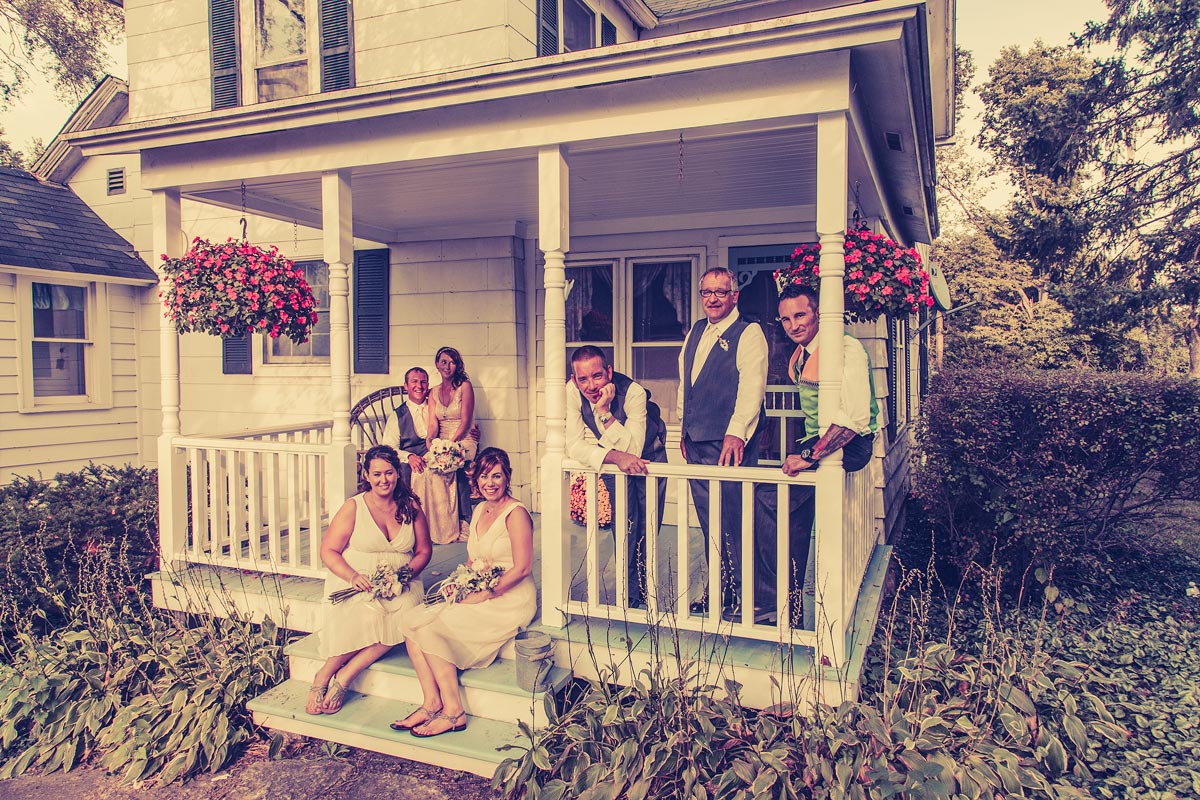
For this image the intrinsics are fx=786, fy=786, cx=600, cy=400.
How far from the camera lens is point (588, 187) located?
17.6ft

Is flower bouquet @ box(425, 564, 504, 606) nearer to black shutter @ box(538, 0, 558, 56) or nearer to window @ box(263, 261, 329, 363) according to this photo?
window @ box(263, 261, 329, 363)

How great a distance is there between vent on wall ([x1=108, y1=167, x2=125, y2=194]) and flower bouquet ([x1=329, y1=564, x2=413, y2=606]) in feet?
27.8

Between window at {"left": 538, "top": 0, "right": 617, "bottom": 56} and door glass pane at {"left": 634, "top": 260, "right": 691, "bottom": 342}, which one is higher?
window at {"left": 538, "top": 0, "right": 617, "bottom": 56}

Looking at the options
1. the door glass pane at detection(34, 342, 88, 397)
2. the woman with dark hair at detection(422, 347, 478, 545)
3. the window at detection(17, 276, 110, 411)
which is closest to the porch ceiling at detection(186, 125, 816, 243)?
the woman with dark hair at detection(422, 347, 478, 545)

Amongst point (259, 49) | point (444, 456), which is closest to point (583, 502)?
point (444, 456)

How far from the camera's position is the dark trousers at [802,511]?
12.0 ft

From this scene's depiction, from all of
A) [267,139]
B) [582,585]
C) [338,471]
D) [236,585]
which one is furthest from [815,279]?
[236,585]

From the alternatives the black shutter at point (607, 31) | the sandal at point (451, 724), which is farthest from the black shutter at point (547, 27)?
the sandal at point (451, 724)

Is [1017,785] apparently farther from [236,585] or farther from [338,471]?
[236,585]

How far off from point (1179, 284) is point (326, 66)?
52.3ft

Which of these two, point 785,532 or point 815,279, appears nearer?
point 785,532

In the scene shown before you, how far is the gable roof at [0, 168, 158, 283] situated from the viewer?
8.39 metres

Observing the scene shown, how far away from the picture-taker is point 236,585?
495cm

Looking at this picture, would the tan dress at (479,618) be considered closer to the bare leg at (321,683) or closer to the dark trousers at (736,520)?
the bare leg at (321,683)
